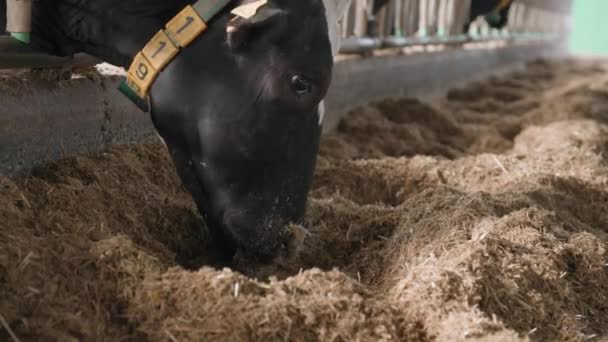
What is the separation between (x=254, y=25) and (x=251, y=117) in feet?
0.90

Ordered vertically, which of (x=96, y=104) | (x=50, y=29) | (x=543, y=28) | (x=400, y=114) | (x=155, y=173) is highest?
(x=50, y=29)

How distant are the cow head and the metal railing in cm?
358

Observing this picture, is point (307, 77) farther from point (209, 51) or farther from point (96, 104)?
point (96, 104)

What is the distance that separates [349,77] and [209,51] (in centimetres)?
360

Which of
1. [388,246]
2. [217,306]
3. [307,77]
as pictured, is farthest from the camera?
[388,246]

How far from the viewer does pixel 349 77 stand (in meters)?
5.92

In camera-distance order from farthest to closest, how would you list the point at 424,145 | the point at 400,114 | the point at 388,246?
Answer: the point at 400,114 → the point at 424,145 → the point at 388,246

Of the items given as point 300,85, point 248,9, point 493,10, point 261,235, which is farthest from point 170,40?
point 493,10

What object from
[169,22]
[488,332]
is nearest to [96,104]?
[169,22]

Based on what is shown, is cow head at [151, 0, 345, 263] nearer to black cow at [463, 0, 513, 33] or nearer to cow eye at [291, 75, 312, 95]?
cow eye at [291, 75, 312, 95]

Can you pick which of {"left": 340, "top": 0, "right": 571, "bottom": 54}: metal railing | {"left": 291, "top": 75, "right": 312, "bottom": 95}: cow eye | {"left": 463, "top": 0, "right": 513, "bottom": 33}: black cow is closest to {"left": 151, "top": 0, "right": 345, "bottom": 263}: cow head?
{"left": 291, "top": 75, "right": 312, "bottom": 95}: cow eye

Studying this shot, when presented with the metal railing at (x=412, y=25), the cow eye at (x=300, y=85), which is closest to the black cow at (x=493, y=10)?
the metal railing at (x=412, y=25)

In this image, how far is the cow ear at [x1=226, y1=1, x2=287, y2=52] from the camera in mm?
2268

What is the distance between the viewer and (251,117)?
235 cm
